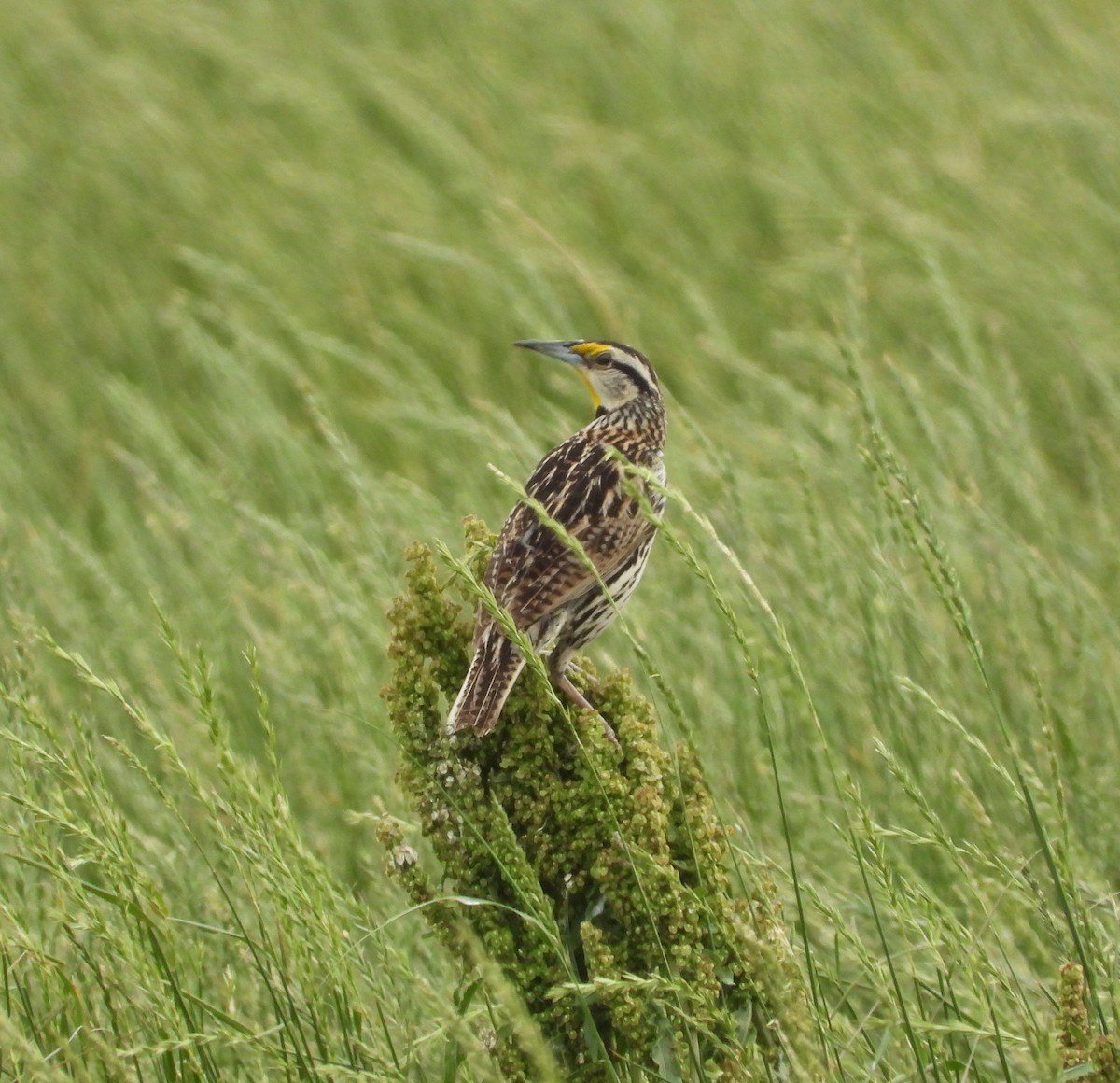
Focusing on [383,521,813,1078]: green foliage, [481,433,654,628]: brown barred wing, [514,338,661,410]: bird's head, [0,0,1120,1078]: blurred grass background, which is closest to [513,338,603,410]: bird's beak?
[514,338,661,410]: bird's head

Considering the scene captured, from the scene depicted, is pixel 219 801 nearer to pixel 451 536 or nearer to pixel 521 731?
pixel 521 731

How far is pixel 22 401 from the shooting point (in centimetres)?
708

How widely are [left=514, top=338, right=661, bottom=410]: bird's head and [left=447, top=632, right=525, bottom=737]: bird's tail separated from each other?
1.86 meters

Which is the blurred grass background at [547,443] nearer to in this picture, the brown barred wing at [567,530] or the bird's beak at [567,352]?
the bird's beak at [567,352]

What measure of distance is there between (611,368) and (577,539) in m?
1.25

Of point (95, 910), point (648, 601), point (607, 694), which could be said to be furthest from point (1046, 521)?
point (95, 910)

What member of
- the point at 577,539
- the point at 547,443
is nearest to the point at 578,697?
the point at 577,539

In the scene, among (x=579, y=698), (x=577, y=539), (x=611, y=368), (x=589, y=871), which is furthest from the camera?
(x=611, y=368)

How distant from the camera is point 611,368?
4.40 m

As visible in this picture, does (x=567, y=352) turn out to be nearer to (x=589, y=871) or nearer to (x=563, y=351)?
(x=563, y=351)

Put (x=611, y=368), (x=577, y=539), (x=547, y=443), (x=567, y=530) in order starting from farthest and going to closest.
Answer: (x=547, y=443)
(x=611, y=368)
(x=567, y=530)
(x=577, y=539)

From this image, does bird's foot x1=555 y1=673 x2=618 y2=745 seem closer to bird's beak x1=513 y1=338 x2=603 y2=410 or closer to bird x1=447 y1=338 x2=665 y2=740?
bird x1=447 y1=338 x2=665 y2=740

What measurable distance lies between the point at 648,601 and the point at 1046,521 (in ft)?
3.48

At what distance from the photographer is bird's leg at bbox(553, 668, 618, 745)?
2.56 metres
